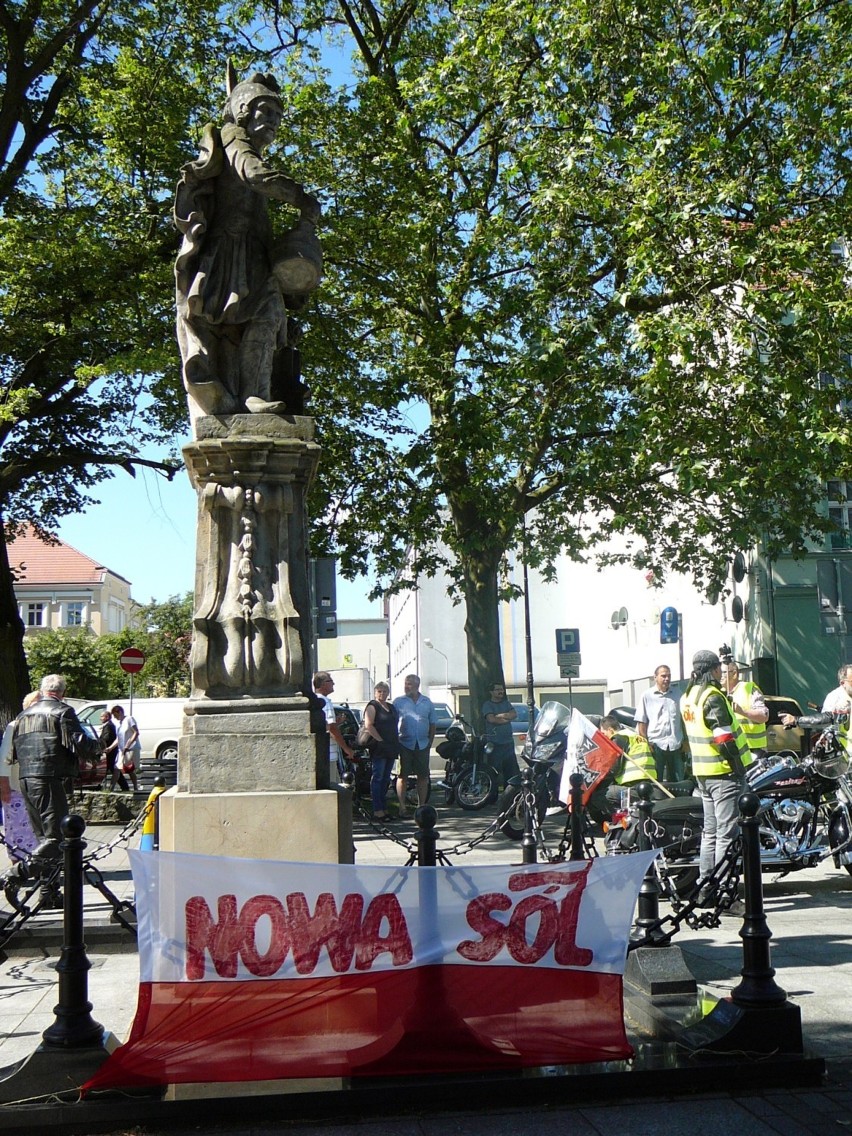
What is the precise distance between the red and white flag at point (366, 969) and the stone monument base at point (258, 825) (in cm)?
86

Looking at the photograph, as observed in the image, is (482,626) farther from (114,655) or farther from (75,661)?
(114,655)

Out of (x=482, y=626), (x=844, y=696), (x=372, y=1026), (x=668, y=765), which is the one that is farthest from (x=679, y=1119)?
(x=482, y=626)

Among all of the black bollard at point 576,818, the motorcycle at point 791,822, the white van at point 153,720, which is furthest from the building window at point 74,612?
the black bollard at point 576,818

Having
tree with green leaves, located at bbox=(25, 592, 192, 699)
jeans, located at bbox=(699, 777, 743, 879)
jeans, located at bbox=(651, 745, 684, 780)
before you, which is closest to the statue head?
jeans, located at bbox=(699, 777, 743, 879)

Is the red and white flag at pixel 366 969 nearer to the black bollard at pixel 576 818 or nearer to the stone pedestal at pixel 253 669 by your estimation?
the stone pedestal at pixel 253 669

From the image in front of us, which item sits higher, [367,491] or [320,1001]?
[367,491]

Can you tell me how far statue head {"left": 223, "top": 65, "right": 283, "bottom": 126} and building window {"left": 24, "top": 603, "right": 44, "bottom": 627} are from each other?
88.2 meters

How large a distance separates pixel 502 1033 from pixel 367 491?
49.5ft

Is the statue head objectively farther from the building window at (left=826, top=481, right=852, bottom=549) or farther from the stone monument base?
the building window at (left=826, top=481, right=852, bottom=549)

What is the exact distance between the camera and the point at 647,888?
662cm

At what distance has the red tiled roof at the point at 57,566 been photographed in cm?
9131

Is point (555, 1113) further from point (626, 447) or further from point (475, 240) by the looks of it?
point (475, 240)

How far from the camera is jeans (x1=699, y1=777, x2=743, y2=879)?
919cm

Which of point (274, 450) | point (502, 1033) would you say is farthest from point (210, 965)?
point (274, 450)
